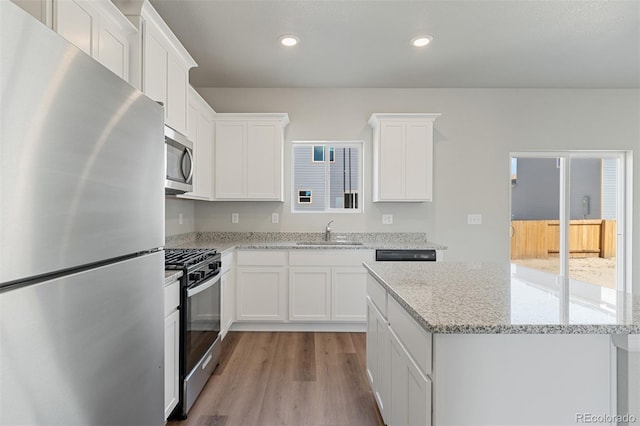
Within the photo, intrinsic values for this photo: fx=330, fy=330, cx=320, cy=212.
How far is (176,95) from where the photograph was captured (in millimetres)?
2424

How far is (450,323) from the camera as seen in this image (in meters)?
1.01

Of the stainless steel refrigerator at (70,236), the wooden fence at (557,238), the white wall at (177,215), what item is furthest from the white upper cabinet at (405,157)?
the stainless steel refrigerator at (70,236)

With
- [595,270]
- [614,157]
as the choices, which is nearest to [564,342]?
[595,270]

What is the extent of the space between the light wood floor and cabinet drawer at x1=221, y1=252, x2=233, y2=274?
700 mm

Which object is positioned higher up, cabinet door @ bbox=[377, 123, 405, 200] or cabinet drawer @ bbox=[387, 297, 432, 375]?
Result: cabinet door @ bbox=[377, 123, 405, 200]

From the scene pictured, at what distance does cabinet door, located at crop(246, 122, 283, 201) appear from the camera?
3.62 meters

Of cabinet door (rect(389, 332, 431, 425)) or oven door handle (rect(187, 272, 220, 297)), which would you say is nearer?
cabinet door (rect(389, 332, 431, 425))

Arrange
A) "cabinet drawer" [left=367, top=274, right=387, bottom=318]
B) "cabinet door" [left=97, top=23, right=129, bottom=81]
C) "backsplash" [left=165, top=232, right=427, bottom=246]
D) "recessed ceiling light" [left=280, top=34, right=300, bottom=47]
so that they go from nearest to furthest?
"cabinet door" [left=97, top=23, right=129, bottom=81]
"cabinet drawer" [left=367, top=274, right=387, bottom=318]
"recessed ceiling light" [left=280, top=34, right=300, bottom=47]
"backsplash" [left=165, top=232, right=427, bottom=246]

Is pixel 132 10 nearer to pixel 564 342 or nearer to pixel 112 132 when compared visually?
pixel 112 132

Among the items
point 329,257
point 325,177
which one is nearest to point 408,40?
point 325,177

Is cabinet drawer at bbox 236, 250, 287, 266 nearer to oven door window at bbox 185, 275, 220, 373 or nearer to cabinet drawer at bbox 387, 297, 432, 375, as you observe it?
oven door window at bbox 185, 275, 220, 373

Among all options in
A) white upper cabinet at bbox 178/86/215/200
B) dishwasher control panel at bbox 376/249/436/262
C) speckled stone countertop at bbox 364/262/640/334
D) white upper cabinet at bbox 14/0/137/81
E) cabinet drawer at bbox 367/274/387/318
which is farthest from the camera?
dishwasher control panel at bbox 376/249/436/262

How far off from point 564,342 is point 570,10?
2.57 meters

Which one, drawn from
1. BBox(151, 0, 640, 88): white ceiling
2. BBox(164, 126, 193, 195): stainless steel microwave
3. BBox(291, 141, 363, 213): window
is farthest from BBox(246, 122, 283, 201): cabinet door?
BBox(164, 126, 193, 195): stainless steel microwave
